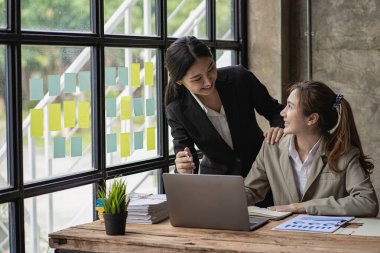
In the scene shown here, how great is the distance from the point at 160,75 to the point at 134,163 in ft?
2.00

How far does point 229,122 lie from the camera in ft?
13.3

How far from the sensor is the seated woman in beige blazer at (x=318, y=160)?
342 cm

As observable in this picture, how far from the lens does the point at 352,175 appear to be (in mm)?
3467

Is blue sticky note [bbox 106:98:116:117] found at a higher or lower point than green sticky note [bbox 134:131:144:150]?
higher

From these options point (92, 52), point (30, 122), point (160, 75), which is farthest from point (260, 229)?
point (160, 75)

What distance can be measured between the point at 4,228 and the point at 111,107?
38.3 inches

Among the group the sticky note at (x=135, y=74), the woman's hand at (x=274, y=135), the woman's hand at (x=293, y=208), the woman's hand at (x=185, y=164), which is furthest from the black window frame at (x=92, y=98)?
the woman's hand at (x=293, y=208)

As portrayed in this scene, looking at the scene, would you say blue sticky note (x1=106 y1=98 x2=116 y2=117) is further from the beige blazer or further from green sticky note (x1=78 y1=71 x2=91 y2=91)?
the beige blazer

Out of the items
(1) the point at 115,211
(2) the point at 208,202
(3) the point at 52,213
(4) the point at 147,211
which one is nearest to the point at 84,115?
(3) the point at 52,213

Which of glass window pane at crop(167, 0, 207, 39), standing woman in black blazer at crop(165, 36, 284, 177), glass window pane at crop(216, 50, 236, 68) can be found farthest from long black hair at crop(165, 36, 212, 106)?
glass window pane at crop(216, 50, 236, 68)

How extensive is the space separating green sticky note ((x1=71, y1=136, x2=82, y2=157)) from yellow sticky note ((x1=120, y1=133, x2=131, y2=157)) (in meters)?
0.40

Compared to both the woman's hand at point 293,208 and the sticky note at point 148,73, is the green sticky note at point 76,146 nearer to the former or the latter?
the sticky note at point 148,73

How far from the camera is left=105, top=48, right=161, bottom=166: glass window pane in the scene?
4328mm

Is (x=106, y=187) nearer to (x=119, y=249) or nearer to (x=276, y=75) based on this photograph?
(x=119, y=249)
